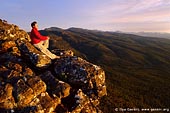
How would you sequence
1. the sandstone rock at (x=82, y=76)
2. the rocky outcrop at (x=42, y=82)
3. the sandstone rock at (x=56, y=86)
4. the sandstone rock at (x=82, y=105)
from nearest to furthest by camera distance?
the rocky outcrop at (x=42, y=82) < the sandstone rock at (x=82, y=105) < the sandstone rock at (x=56, y=86) < the sandstone rock at (x=82, y=76)

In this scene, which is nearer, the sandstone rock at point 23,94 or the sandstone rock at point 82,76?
the sandstone rock at point 23,94

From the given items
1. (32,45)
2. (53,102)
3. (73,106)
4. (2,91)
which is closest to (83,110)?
(73,106)

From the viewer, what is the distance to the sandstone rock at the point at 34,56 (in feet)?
63.9

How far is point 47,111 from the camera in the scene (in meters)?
16.1

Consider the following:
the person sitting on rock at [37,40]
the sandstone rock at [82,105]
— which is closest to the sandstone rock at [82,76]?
the sandstone rock at [82,105]

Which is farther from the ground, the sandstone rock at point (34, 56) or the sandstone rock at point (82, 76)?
the sandstone rock at point (34, 56)

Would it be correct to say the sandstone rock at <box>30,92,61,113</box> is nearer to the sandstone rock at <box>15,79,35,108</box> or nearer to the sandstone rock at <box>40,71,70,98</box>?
the sandstone rock at <box>15,79,35,108</box>

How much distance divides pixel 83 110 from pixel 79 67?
3410mm

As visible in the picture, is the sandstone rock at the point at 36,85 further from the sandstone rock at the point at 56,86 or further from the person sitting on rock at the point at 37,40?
the person sitting on rock at the point at 37,40

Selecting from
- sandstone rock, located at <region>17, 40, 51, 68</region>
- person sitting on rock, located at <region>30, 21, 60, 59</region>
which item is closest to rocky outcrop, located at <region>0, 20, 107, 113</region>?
sandstone rock, located at <region>17, 40, 51, 68</region>

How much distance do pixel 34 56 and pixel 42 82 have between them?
3309 millimetres

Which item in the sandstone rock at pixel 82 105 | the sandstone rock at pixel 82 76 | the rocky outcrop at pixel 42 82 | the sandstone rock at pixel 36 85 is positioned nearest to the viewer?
the rocky outcrop at pixel 42 82

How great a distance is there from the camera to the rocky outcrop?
1596 centimetres

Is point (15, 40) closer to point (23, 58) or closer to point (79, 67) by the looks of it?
point (23, 58)
